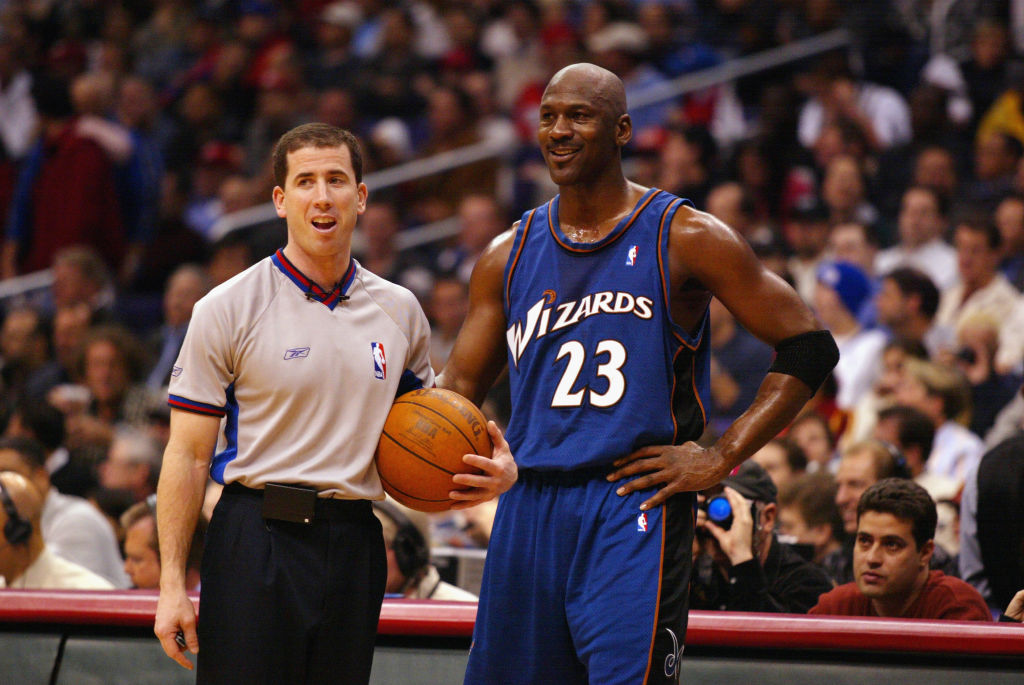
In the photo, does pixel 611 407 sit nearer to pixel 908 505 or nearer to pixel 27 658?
pixel 908 505

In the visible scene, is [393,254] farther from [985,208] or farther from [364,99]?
[985,208]

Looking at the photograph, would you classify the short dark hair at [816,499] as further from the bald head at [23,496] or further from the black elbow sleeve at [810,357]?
the bald head at [23,496]

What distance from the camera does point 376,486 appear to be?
10.8 ft

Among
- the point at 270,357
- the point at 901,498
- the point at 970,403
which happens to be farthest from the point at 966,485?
the point at 270,357

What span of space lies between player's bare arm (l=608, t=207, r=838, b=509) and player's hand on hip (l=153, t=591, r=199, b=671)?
1.07 meters

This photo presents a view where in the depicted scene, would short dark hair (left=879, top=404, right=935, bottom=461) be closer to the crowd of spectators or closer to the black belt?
the crowd of spectators

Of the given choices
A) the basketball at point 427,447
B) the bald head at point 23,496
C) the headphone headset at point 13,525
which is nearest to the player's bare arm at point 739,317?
the basketball at point 427,447

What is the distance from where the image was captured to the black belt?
10.4 feet

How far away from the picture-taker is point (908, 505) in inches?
171

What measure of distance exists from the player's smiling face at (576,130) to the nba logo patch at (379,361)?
640 mm

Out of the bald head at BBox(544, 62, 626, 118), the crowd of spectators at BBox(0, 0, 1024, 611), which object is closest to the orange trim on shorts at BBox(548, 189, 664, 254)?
the bald head at BBox(544, 62, 626, 118)

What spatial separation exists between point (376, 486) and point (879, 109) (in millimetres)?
7989

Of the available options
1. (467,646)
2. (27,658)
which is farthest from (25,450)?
(467,646)

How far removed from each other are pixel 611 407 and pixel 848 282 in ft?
17.2
